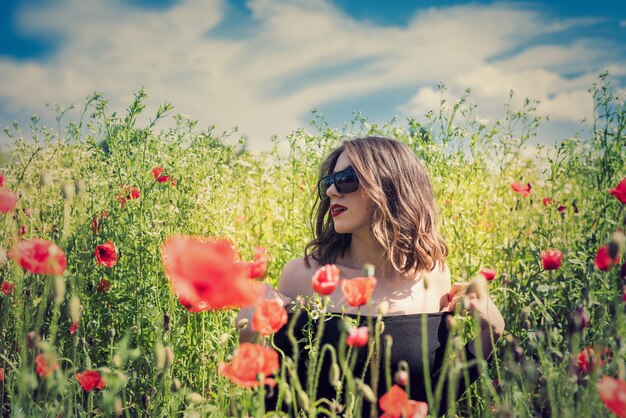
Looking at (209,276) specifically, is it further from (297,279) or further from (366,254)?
(366,254)

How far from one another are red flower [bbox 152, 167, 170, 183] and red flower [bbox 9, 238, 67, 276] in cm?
87

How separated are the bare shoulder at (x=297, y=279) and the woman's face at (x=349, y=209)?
0.69 ft

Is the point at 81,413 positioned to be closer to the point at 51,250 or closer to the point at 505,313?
the point at 51,250

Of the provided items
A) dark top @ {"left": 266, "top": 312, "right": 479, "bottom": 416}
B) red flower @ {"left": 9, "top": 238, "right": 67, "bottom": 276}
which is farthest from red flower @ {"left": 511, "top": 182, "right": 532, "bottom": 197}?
red flower @ {"left": 9, "top": 238, "right": 67, "bottom": 276}

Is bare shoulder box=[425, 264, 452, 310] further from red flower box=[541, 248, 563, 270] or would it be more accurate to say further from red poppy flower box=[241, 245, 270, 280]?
red poppy flower box=[241, 245, 270, 280]

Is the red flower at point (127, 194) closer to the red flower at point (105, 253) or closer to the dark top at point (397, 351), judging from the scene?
the red flower at point (105, 253)

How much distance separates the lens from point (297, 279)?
205cm

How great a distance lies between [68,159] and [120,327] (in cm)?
109

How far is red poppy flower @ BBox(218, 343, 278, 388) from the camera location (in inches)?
43.1

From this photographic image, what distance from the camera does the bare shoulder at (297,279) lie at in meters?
2.03

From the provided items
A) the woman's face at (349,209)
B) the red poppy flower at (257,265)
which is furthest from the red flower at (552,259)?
the red poppy flower at (257,265)

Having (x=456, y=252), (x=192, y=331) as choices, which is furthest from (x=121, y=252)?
(x=456, y=252)

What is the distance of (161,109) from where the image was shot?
2.16 meters

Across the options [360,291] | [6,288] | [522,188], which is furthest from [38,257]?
[522,188]
